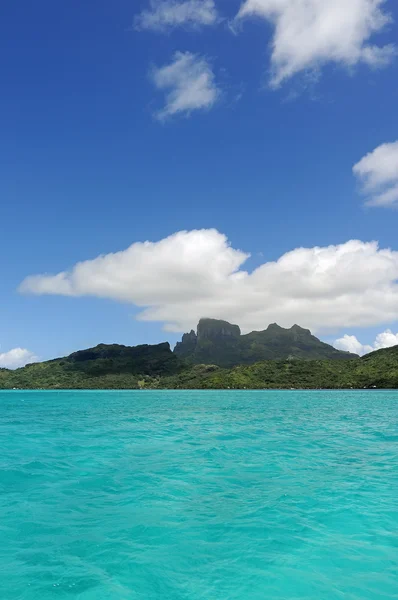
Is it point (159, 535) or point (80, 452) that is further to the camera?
point (80, 452)

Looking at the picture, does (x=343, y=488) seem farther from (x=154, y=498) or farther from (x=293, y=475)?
(x=154, y=498)

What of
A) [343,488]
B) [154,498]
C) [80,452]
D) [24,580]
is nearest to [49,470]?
[80,452]

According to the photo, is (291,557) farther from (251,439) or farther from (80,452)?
(251,439)

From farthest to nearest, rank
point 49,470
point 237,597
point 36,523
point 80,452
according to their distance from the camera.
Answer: point 80,452 < point 49,470 < point 36,523 < point 237,597

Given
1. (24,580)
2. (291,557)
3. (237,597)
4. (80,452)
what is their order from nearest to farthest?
(237,597) < (24,580) < (291,557) < (80,452)

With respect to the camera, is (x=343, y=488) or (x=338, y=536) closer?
(x=338, y=536)

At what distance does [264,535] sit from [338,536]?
7.43ft

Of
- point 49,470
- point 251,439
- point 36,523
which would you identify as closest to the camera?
point 36,523

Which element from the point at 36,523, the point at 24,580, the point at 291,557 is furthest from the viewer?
the point at 36,523

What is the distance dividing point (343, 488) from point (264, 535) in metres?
6.77

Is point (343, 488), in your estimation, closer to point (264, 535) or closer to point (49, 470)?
point (264, 535)

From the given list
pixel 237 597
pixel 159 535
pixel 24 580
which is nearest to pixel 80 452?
pixel 159 535

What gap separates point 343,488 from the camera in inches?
707

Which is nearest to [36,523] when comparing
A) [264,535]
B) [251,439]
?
[264,535]
